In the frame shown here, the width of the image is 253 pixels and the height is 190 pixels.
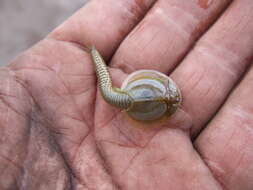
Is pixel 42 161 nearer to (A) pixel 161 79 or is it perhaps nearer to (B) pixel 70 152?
(B) pixel 70 152

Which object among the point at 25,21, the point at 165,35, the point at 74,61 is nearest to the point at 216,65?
the point at 165,35

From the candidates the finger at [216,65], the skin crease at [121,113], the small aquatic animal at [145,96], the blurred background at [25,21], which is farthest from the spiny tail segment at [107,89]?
the blurred background at [25,21]

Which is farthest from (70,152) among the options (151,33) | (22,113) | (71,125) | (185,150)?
(151,33)

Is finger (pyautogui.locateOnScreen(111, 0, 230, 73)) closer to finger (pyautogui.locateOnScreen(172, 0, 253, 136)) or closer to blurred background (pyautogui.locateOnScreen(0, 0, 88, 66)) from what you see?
finger (pyautogui.locateOnScreen(172, 0, 253, 136))

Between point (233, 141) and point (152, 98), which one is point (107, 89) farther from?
point (233, 141)

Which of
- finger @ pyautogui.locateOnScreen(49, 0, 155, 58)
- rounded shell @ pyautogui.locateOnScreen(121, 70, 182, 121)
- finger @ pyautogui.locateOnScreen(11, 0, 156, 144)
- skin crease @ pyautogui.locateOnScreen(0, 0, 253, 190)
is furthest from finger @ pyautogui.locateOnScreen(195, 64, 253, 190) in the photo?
finger @ pyautogui.locateOnScreen(49, 0, 155, 58)

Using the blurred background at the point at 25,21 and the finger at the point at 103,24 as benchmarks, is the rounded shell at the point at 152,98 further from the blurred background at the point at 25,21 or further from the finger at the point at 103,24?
the blurred background at the point at 25,21
